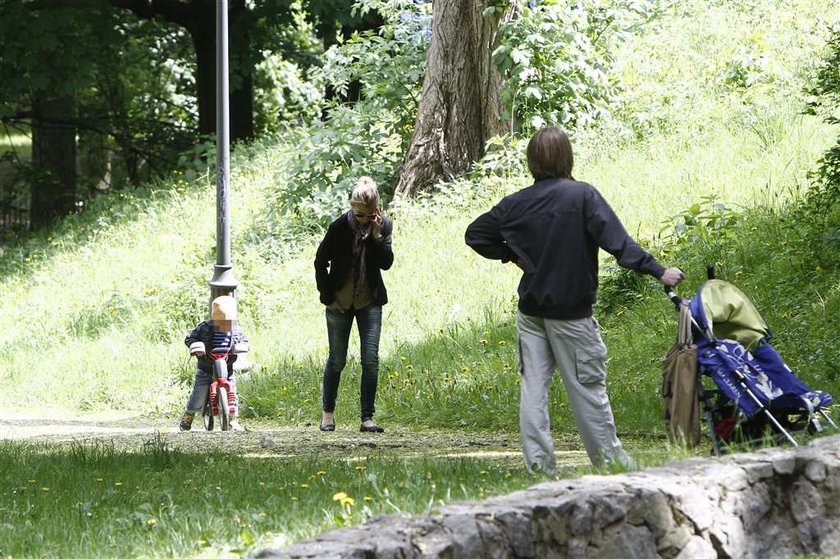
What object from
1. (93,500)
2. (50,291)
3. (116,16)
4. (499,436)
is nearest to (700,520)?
(93,500)

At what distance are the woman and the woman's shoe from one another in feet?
0.88

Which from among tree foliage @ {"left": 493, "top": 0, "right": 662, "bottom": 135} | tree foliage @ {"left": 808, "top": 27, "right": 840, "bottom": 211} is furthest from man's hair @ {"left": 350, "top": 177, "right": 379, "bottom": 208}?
tree foliage @ {"left": 493, "top": 0, "right": 662, "bottom": 135}

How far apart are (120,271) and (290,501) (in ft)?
46.8

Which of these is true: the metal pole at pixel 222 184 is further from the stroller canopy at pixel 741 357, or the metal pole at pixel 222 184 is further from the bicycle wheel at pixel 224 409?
the stroller canopy at pixel 741 357

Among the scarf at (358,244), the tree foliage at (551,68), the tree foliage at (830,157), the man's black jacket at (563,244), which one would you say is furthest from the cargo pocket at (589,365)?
the tree foliage at (551,68)

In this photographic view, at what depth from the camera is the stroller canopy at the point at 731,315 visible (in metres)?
7.39

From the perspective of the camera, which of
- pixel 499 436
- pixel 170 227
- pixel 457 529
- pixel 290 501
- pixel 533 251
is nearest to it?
pixel 457 529

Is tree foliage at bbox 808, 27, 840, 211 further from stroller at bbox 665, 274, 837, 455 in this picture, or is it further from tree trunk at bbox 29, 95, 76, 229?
tree trunk at bbox 29, 95, 76, 229

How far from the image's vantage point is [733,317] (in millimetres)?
7477

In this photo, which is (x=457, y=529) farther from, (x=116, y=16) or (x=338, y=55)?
(x=116, y=16)

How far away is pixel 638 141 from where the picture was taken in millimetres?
17797

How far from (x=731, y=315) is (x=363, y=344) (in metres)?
3.69

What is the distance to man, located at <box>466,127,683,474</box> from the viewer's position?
6.94m

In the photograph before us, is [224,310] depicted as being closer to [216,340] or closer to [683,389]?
[216,340]
